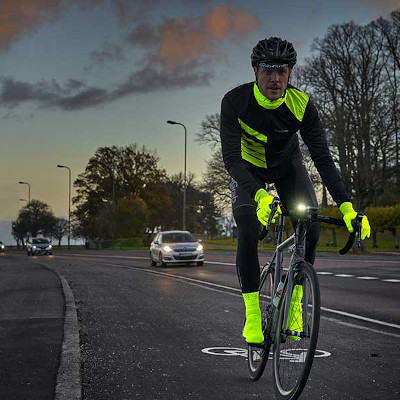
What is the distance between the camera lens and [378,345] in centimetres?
651

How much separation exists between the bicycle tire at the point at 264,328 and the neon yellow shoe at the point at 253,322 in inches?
1.8

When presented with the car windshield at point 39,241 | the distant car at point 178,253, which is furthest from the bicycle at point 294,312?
the car windshield at point 39,241

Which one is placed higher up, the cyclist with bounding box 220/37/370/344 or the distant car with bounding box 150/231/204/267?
the cyclist with bounding box 220/37/370/344

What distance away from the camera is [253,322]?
4492 mm

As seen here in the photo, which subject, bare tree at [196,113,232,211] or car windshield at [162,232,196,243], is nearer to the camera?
car windshield at [162,232,196,243]

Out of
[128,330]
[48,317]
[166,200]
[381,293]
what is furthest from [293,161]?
[166,200]

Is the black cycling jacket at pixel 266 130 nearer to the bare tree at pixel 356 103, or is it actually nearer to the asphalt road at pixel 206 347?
the asphalt road at pixel 206 347

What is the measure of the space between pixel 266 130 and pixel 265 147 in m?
0.18

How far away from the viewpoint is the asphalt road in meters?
4.66

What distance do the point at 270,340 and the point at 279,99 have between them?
5.17ft

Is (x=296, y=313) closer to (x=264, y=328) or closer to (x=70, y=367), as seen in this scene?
(x=264, y=328)

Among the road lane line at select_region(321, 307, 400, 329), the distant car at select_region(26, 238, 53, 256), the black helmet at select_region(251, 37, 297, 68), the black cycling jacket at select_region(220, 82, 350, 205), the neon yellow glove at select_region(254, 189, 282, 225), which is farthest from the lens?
the distant car at select_region(26, 238, 53, 256)

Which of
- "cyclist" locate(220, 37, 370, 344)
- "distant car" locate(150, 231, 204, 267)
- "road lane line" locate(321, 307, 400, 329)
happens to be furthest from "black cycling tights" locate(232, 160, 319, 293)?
"distant car" locate(150, 231, 204, 267)

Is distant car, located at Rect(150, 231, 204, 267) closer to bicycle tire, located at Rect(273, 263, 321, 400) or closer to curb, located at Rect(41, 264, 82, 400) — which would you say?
curb, located at Rect(41, 264, 82, 400)
